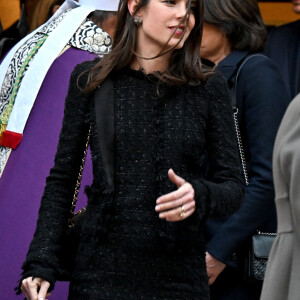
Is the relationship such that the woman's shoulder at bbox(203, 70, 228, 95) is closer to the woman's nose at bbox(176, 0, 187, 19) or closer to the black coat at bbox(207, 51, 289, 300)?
the woman's nose at bbox(176, 0, 187, 19)

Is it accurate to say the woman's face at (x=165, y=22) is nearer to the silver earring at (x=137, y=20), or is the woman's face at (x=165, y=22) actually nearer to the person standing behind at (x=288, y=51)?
the silver earring at (x=137, y=20)

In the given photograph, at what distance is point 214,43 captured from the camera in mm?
4586

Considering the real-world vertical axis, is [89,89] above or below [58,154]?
above

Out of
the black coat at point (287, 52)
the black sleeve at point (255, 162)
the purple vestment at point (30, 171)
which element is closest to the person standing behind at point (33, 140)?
the purple vestment at point (30, 171)

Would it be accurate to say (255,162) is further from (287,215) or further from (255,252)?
(287,215)

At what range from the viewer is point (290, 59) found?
4.84 m

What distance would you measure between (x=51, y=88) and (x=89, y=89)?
0.96m

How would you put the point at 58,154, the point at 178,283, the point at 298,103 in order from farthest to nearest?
the point at 58,154 < the point at 178,283 < the point at 298,103

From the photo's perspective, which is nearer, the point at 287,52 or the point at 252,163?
the point at 252,163

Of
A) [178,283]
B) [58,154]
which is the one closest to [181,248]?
[178,283]

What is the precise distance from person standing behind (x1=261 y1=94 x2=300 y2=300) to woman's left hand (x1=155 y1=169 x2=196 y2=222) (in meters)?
0.35

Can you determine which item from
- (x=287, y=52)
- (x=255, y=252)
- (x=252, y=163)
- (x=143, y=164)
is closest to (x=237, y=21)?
(x=287, y=52)

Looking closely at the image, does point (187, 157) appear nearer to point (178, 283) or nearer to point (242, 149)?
point (178, 283)

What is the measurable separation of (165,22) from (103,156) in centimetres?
54
